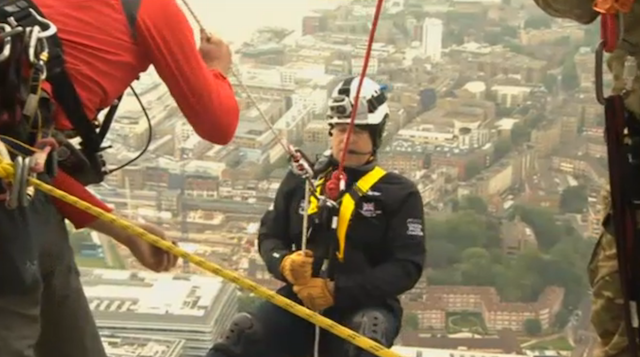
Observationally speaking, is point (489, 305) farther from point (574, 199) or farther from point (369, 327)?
point (369, 327)

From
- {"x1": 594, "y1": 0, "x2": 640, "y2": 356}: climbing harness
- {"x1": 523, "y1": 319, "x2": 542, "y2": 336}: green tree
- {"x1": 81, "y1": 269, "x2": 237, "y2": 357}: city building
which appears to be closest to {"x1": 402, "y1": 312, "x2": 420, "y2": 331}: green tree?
{"x1": 523, "y1": 319, "x2": 542, "y2": 336}: green tree

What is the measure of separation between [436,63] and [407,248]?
8.60 feet

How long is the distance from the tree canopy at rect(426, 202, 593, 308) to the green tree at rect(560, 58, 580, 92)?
2.18 feet

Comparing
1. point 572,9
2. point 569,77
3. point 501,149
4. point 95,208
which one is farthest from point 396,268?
point 569,77

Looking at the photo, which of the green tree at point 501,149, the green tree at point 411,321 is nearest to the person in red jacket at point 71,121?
the green tree at point 411,321

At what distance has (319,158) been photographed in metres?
2.63

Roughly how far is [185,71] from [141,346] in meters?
2.43

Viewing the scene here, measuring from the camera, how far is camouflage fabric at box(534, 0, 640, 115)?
1368 mm

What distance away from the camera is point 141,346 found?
395 cm

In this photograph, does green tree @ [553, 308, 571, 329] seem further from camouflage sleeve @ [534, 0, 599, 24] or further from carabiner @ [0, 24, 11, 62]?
carabiner @ [0, 24, 11, 62]

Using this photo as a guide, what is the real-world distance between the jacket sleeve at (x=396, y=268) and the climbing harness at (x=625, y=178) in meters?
1.06

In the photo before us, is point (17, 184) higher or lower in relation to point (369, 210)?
higher

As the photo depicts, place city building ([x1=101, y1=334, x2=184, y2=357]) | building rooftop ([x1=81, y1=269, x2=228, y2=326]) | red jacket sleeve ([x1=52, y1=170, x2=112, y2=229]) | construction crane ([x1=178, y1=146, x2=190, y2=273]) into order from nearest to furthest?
red jacket sleeve ([x1=52, y1=170, x2=112, y2=229]) → city building ([x1=101, y1=334, x2=184, y2=357]) → building rooftop ([x1=81, y1=269, x2=228, y2=326]) → construction crane ([x1=178, y1=146, x2=190, y2=273])

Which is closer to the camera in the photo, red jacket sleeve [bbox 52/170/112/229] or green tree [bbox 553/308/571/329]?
red jacket sleeve [bbox 52/170/112/229]
